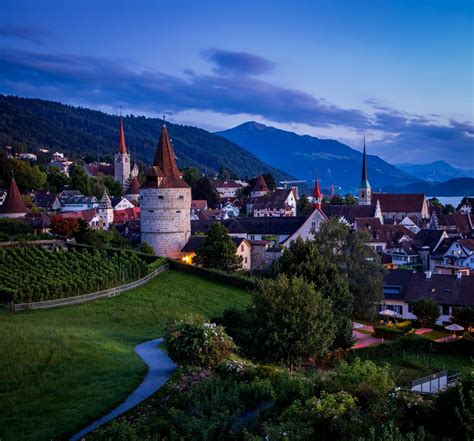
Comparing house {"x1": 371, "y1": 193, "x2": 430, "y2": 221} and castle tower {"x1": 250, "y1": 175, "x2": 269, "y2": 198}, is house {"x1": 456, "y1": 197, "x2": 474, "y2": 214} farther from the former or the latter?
castle tower {"x1": 250, "y1": 175, "x2": 269, "y2": 198}

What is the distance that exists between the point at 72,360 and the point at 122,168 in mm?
125428

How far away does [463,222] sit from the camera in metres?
90.3

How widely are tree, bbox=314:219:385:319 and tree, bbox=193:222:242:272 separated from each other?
32.8 ft

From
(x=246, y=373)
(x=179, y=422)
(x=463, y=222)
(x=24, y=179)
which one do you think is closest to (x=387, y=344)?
(x=246, y=373)

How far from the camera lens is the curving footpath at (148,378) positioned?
15827mm

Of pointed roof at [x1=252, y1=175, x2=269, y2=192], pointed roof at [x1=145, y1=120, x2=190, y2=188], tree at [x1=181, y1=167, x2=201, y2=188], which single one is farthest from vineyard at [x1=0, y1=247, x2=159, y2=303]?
pointed roof at [x1=252, y1=175, x2=269, y2=192]

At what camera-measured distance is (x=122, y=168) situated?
143 meters

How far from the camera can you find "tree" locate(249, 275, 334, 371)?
23.8 metres

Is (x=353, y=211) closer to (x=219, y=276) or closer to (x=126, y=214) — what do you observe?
(x=126, y=214)

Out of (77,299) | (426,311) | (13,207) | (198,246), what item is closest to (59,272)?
(77,299)

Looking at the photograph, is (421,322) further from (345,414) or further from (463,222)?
(463,222)

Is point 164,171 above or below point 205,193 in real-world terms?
above

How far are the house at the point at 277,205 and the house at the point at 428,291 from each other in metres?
53.4

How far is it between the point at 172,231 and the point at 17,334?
3040cm
